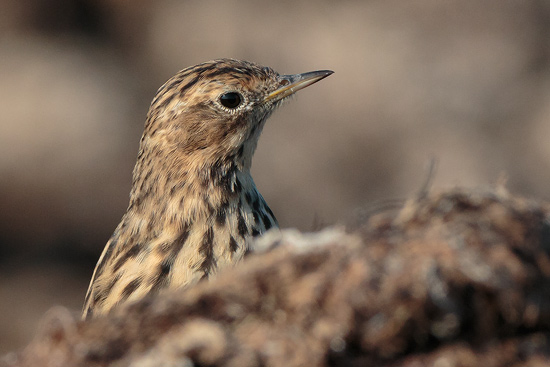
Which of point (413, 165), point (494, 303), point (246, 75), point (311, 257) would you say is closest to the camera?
point (494, 303)

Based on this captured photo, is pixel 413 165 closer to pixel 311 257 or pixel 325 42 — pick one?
pixel 325 42

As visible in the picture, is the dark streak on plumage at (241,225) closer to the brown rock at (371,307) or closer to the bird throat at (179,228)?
the bird throat at (179,228)

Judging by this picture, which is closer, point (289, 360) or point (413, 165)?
point (289, 360)

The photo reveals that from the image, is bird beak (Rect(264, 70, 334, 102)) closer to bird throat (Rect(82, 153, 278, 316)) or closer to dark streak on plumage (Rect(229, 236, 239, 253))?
bird throat (Rect(82, 153, 278, 316))

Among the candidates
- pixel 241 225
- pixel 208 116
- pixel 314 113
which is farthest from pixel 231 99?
pixel 314 113

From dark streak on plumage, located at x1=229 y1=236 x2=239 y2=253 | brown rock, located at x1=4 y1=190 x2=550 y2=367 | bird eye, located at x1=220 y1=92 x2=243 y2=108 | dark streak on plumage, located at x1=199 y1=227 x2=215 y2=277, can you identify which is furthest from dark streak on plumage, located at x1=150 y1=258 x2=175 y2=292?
brown rock, located at x1=4 y1=190 x2=550 y2=367

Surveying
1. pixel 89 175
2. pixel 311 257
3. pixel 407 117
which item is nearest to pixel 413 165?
pixel 407 117

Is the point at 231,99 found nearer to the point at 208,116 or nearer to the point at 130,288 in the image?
the point at 208,116
